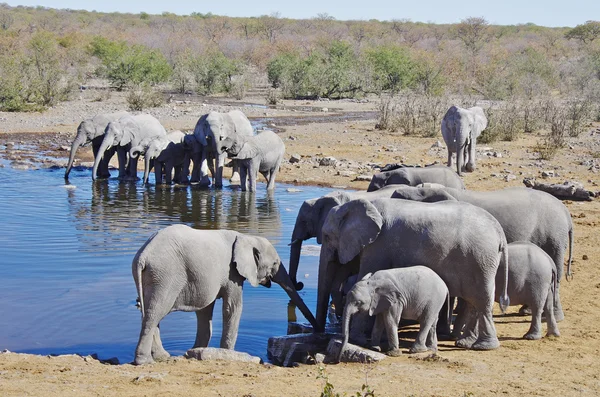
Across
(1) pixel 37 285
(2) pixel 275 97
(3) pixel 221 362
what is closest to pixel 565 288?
(3) pixel 221 362

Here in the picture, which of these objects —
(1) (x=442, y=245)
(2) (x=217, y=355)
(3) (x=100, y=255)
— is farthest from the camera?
(3) (x=100, y=255)

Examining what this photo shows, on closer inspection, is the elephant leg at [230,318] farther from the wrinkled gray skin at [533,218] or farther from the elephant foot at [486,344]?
the wrinkled gray skin at [533,218]

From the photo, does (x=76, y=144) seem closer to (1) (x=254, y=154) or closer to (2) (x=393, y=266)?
(1) (x=254, y=154)

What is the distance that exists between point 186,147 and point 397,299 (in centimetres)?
A: 1226

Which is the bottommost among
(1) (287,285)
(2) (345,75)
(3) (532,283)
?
(1) (287,285)

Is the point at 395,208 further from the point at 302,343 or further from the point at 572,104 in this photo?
the point at 572,104

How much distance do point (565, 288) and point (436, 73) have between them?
32.2 metres

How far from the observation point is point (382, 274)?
8117 mm

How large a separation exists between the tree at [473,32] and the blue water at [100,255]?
51495 millimetres

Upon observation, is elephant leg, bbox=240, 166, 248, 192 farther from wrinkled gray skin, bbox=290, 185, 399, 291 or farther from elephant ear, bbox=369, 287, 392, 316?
elephant ear, bbox=369, 287, 392, 316

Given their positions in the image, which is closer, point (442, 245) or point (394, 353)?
point (394, 353)

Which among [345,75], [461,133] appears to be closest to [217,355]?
[461,133]

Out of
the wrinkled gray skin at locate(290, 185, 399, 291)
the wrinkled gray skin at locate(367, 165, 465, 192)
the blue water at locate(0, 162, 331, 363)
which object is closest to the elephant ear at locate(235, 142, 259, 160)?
the blue water at locate(0, 162, 331, 363)

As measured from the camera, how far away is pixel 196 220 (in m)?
15.5
